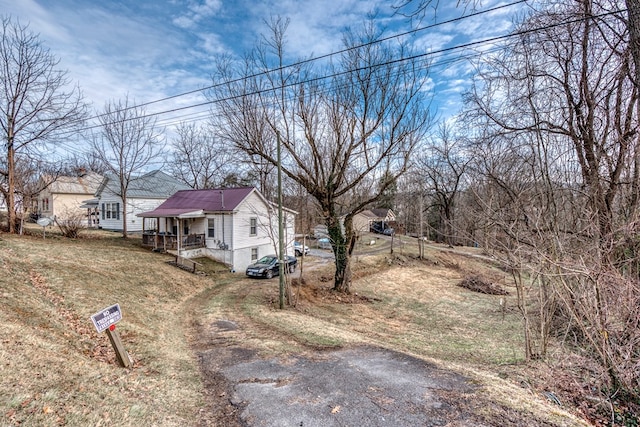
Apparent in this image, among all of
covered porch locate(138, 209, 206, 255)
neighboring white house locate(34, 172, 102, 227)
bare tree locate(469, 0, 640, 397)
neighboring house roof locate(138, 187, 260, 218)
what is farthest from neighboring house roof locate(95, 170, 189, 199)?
bare tree locate(469, 0, 640, 397)

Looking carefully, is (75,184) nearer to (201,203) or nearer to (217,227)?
(201,203)

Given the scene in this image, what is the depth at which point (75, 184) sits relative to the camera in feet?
119

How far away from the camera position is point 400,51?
38.2 feet

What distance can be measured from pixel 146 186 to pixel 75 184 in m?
14.9

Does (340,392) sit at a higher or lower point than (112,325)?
Answer: lower

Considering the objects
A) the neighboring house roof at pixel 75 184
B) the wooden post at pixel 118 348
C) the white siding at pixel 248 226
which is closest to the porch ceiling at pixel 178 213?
the white siding at pixel 248 226

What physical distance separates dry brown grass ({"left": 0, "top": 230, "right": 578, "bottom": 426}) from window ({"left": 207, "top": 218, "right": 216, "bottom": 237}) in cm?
257

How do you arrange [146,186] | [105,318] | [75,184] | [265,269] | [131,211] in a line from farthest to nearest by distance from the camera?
[75,184] < [146,186] < [131,211] < [265,269] < [105,318]

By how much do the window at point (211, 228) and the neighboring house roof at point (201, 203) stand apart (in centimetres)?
71

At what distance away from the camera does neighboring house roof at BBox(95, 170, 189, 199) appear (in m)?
26.9

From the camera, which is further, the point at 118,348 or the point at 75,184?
the point at 75,184

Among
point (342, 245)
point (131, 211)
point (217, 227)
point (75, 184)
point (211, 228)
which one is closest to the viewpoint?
point (342, 245)

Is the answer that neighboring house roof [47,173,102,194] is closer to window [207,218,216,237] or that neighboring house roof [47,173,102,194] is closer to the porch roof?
the porch roof

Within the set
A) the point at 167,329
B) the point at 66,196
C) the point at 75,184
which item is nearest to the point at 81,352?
the point at 167,329
